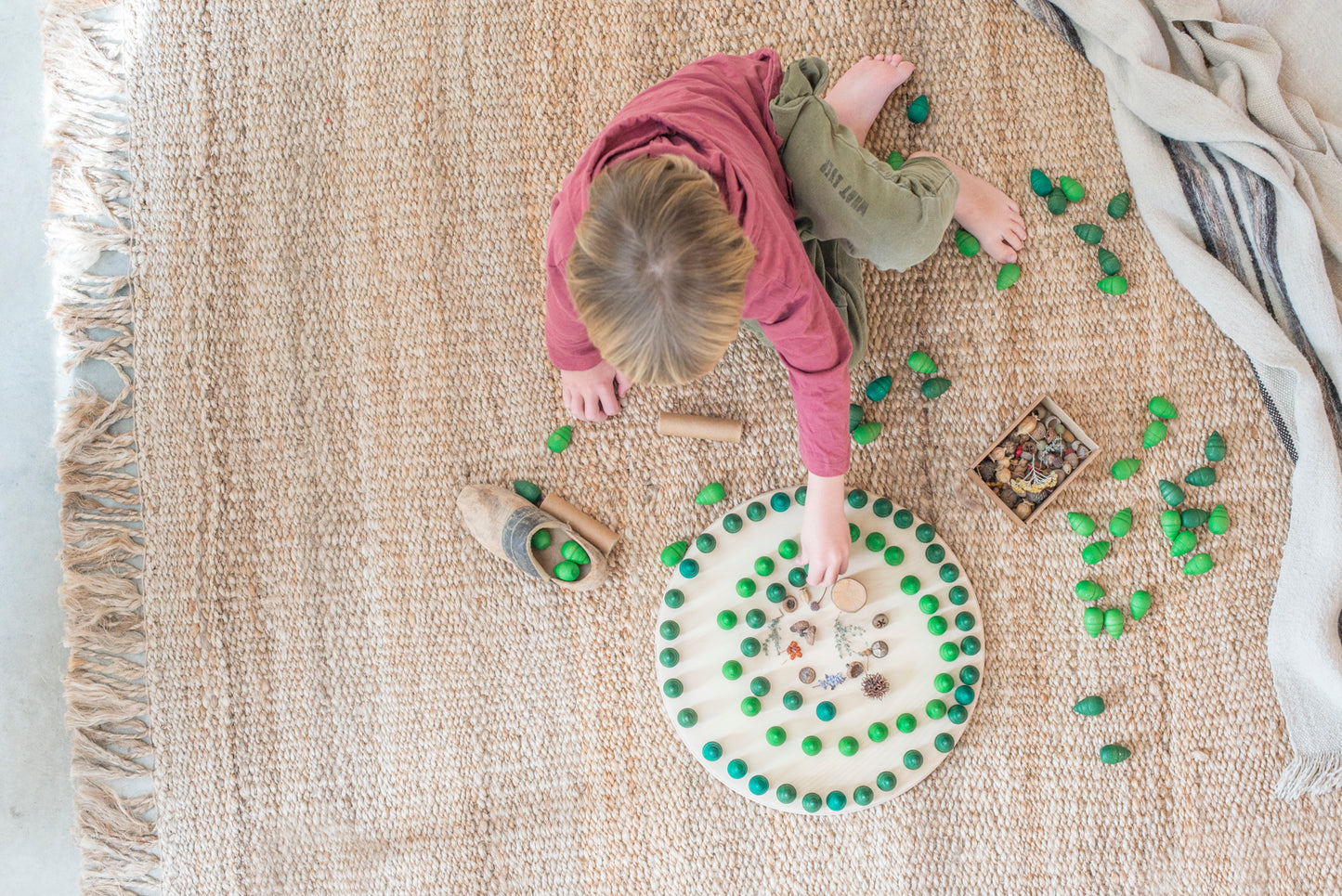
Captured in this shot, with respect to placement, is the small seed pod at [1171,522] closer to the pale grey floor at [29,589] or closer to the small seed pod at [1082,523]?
the small seed pod at [1082,523]

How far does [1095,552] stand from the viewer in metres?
1.00

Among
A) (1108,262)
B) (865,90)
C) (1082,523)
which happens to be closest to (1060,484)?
(1082,523)

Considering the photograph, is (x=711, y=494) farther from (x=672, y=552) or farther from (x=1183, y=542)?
(x=1183, y=542)

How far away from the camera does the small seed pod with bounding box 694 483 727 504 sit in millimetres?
1019

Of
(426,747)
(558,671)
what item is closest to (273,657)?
(426,747)

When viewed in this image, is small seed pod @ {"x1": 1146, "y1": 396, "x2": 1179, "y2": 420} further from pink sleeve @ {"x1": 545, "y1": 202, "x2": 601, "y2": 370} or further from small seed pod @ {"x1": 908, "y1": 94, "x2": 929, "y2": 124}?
pink sleeve @ {"x1": 545, "y1": 202, "x2": 601, "y2": 370}

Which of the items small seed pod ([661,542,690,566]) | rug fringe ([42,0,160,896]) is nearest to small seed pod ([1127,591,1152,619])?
small seed pod ([661,542,690,566])

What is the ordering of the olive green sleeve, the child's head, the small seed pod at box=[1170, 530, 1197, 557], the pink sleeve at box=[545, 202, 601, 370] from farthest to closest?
the small seed pod at box=[1170, 530, 1197, 557], the olive green sleeve, the pink sleeve at box=[545, 202, 601, 370], the child's head

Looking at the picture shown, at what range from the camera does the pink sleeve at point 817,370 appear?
0.79 meters

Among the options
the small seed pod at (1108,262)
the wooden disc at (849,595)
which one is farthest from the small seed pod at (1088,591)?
the small seed pod at (1108,262)

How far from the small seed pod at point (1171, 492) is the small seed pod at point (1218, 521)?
0.12ft

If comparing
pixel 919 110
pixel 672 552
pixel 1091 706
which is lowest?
pixel 1091 706

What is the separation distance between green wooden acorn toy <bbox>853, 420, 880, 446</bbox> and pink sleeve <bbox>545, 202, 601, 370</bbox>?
0.31 metres

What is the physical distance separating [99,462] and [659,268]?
0.84m
